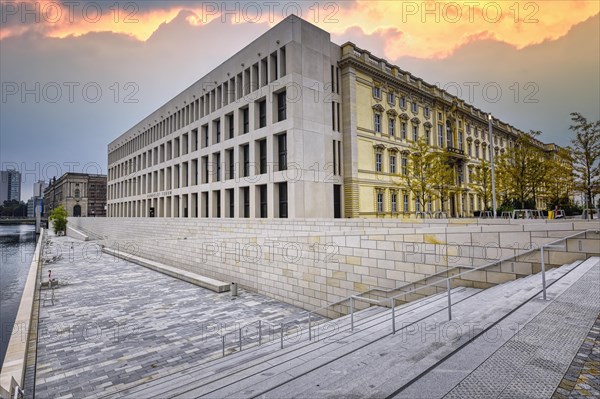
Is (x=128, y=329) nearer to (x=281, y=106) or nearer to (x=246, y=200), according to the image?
(x=246, y=200)

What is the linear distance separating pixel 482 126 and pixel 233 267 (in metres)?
44.0

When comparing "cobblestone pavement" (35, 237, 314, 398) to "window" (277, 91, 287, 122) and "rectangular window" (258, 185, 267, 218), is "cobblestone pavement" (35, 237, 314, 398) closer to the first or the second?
"rectangular window" (258, 185, 267, 218)

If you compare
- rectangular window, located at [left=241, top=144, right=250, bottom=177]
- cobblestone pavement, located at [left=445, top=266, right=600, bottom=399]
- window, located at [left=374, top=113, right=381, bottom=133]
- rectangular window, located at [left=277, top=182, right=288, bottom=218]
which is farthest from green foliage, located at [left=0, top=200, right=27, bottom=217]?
cobblestone pavement, located at [left=445, top=266, right=600, bottom=399]

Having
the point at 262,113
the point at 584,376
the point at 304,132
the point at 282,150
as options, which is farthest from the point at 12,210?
the point at 584,376

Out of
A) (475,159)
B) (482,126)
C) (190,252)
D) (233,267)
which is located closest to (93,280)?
(190,252)

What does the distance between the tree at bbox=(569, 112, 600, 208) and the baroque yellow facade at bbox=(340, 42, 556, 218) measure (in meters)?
9.79

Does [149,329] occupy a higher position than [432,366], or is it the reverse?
[432,366]

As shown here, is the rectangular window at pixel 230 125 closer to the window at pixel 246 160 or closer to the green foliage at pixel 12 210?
the window at pixel 246 160

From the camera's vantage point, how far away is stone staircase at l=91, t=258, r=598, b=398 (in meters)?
3.77

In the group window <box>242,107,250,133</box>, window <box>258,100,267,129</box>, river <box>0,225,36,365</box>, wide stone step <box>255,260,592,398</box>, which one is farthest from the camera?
window <box>242,107,250,133</box>

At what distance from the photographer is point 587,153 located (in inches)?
784

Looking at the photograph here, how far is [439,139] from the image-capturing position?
119 feet

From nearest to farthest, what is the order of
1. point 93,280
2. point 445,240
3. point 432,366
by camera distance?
point 432,366
point 445,240
point 93,280

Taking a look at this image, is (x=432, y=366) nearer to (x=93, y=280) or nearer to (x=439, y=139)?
(x=93, y=280)
